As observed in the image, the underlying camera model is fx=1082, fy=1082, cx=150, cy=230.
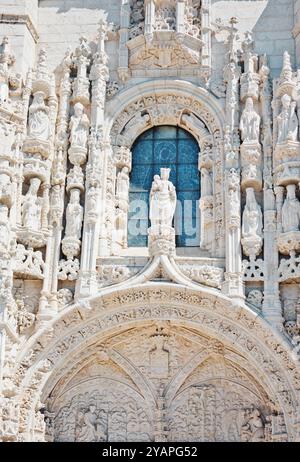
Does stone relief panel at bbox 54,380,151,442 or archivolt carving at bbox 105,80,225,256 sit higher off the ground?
archivolt carving at bbox 105,80,225,256

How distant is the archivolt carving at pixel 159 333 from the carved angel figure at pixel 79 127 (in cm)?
219

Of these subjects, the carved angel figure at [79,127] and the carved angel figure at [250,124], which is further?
the carved angel figure at [79,127]

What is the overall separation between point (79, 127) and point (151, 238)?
6.23 ft

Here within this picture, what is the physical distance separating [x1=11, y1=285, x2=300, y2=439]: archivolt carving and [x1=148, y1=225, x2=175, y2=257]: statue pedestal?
0.46m

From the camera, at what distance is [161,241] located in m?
13.3

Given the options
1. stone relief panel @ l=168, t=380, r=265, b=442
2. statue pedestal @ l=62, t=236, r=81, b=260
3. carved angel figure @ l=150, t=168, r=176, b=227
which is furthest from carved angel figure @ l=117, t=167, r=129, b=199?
stone relief panel @ l=168, t=380, r=265, b=442

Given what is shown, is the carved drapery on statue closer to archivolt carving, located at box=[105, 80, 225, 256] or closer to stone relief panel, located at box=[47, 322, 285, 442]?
archivolt carving, located at box=[105, 80, 225, 256]

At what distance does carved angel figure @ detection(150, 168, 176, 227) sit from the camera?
44.3ft

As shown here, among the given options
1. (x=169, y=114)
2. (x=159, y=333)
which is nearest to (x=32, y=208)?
(x=159, y=333)

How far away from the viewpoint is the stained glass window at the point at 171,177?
1420 centimetres

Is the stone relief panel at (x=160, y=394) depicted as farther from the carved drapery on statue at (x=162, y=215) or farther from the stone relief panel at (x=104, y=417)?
the carved drapery on statue at (x=162, y=215)

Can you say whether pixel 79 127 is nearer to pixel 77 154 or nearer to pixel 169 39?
pixel 77 154

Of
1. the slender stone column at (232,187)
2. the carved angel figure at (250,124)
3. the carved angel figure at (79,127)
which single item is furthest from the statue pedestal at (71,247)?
A: the carved angel figure at (250,124)

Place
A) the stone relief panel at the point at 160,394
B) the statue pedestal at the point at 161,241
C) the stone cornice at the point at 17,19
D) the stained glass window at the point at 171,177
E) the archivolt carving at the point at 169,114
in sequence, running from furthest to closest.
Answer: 1. the stone cornice at the point at 17,19
2. the archivolt carving at the point at 169,114
3. the stained glass window at the point at 171,177
4. the statue pedestal at the point at 161,241
5. the stone relief panel at the point at 160,394
